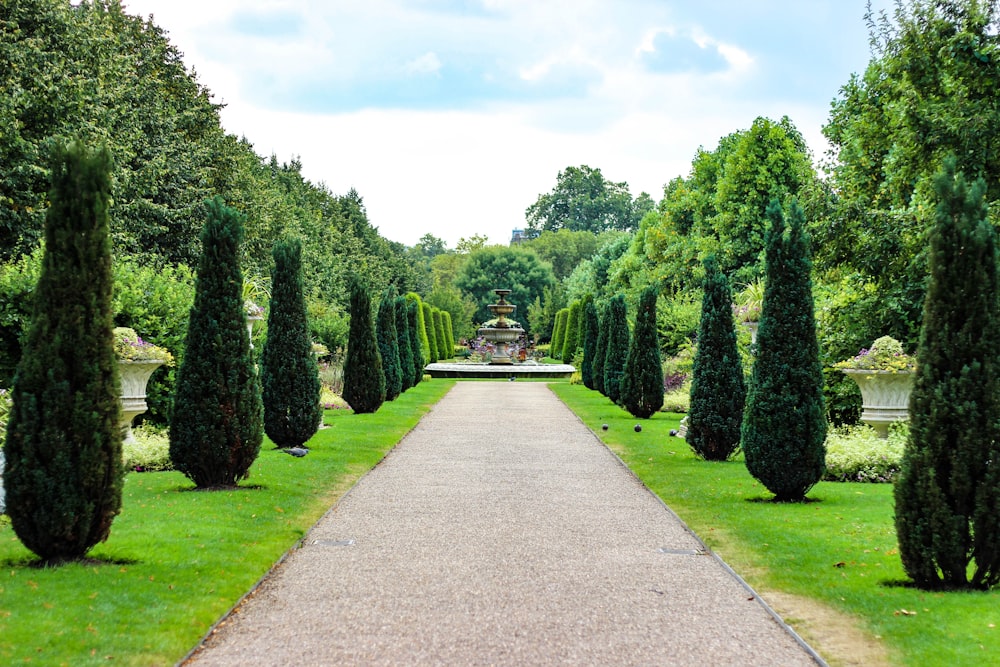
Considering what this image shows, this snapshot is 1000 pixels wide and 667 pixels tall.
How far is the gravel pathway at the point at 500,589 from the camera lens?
491cm

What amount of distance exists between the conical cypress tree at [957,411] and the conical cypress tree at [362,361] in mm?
15057

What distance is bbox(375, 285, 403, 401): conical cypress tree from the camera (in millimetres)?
24312

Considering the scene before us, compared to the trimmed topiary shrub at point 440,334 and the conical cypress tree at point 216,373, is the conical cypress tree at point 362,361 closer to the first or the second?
the conical cypress tree at point 216,373

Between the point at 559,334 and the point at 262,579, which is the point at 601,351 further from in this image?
the point at 559,334

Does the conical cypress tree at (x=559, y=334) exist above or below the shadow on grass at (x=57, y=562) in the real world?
above

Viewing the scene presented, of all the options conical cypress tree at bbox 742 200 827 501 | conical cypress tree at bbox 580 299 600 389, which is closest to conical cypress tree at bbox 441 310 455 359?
conical cypress tree at bbox 580 299 600 389

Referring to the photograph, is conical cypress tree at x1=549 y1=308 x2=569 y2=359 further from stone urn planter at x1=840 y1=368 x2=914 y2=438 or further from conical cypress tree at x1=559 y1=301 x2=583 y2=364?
stone urn planter at x1=840 y1=368 x2=914 y2=438

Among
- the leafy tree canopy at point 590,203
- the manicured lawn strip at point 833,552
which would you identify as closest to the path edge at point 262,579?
the manicured lawn strip at point 833,552

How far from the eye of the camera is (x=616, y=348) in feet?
78.5

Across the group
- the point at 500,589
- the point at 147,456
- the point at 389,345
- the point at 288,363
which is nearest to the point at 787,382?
the point at 500,589

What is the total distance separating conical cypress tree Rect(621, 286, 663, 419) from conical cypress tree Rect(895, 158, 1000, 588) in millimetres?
12475

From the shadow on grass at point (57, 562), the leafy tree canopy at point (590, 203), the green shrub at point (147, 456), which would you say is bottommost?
the green shrub at point (147, 456)

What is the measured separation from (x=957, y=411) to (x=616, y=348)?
18157mm

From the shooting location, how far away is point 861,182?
18.6 meters
